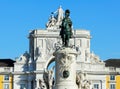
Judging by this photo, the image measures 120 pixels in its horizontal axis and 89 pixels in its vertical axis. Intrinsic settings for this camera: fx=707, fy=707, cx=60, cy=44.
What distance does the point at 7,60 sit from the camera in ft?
400

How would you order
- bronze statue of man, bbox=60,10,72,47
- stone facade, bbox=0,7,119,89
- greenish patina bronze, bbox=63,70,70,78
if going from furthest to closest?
stone facade, bbox=0,7,119,89 < bronze statue of man, bbox=60,10,72,47 < greenish patina bronze, bbox=63,70,70,78

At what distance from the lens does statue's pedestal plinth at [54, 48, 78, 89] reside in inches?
2302

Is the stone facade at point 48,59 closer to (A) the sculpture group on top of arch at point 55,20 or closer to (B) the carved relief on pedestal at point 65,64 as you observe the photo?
(A) the sculpture group on top of arch at point 55,20

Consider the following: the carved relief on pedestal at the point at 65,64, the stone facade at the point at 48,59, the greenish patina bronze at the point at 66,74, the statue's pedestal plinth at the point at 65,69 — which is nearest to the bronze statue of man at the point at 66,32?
the statue's pedestal plinth at the point at 65,69

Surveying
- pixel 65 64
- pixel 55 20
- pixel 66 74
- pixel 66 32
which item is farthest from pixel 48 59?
pixel 66 74

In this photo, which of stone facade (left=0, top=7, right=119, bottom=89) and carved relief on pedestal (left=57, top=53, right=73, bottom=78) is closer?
carved relief on pedestal (left=57, top=53, right=73, bottom=78)

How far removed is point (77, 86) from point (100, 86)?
5368 cm

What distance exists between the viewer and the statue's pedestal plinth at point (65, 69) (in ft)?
192

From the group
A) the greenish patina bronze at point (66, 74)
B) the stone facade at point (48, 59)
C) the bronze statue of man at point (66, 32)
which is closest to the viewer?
the greenish patina bronze at point (66, 74)

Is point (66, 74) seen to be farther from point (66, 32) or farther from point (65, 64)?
point (66, 32)

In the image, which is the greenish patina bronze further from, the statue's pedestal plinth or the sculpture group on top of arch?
the sculpture group on top of arch

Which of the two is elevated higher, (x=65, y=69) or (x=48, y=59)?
(x=48, y=59)

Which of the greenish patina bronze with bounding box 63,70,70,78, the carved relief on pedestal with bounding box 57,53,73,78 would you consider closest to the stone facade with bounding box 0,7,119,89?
the carved relief on pedestal with bounding box 57,53,73,78

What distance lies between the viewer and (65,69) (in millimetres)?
58531
